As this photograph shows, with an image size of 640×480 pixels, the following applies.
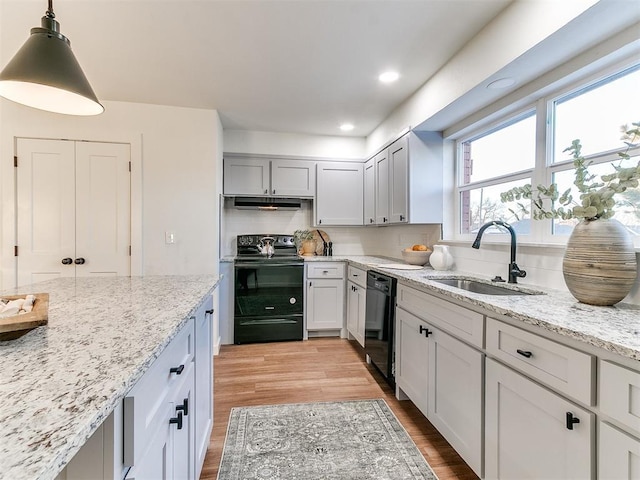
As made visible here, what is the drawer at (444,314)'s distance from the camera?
1423 mm

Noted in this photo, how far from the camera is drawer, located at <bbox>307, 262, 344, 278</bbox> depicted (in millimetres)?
3494

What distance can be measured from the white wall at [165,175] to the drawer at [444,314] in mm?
1930

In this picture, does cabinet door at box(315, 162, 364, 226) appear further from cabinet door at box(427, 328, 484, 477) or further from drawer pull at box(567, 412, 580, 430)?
drawer pull at box(567, 412, 580, 430)

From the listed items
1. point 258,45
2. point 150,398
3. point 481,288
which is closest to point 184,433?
point 150,398

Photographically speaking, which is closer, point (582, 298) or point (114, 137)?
point (582, 298)

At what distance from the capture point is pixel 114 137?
2.91 m

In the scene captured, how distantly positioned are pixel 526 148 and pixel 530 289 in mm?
974

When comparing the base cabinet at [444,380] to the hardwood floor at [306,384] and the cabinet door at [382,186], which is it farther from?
the cabinet door at [382,186]

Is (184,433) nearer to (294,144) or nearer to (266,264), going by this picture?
(266,264)

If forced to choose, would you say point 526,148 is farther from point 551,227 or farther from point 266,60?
point 266,60

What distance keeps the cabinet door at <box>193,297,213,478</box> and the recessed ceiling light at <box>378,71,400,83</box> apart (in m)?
2.06

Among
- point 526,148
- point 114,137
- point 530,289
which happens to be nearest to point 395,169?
point 526,148

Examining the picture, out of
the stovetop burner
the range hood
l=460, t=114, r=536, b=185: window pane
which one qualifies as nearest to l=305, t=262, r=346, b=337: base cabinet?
the stovetop burner

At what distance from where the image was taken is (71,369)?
0.63 meters
